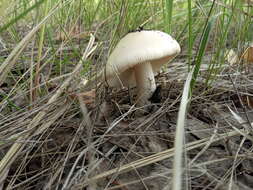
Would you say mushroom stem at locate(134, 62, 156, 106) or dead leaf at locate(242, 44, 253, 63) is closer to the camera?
mushroom stem at locate(134, 62, 156, 106)

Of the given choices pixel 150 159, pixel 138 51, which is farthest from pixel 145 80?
pixel 150 159

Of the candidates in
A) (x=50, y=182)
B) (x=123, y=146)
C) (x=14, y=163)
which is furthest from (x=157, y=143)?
(x=14, y=163)

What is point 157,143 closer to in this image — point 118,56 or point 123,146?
point 123,146

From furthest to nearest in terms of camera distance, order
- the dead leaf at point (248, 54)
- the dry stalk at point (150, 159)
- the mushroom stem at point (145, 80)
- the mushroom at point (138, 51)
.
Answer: the dead leaf at point (248, 54) → the mushroom stem at point (145, 80) → the mushroom at point (138, 51) → the dry stalk at point (150, 159)

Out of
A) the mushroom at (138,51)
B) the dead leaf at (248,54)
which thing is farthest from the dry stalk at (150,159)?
the dead leaf at (248,54)

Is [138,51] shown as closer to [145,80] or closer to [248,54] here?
[145,80]

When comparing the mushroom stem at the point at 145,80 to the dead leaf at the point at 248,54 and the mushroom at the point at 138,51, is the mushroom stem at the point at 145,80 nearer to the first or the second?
the mushroom at the point at 138,51

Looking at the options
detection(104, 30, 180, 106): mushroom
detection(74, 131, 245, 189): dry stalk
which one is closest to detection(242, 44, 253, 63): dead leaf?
detection(104, 30, 180, 106): mushroom

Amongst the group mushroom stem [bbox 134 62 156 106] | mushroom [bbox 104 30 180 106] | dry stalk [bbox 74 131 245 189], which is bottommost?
dry stalk [bbox 74 131 245 189]

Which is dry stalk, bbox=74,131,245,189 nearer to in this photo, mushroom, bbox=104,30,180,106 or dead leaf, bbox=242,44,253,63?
mushroom, bbox=104,30,180,106

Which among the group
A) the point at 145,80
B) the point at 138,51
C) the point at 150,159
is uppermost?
the point at 138,51

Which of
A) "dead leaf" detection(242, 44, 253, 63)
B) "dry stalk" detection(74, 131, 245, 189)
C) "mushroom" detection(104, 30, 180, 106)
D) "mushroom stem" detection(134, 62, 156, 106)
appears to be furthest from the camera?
"dead leaf" detection(242, 44, 253, 63)
